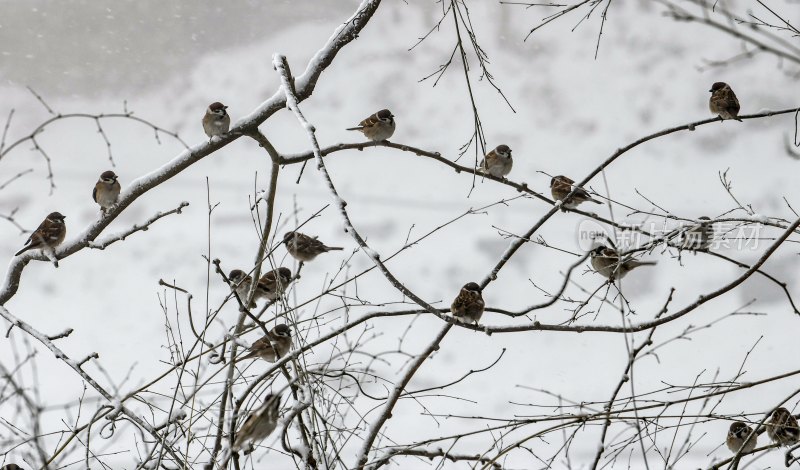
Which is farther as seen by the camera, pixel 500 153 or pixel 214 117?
pixel 500 153

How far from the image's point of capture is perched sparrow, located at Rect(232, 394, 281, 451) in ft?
8.88

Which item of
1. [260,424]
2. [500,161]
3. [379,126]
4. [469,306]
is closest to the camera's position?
[260,424]

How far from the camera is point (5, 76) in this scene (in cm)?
1009

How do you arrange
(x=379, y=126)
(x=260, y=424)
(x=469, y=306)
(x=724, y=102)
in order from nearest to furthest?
(x=260, y=424)
(x=469, y=306)
(x=724, y=102)
(x=379, y=126)

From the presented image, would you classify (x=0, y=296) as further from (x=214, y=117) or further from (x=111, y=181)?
(x=214, y=117)

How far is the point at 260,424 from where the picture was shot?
2984 millimetres

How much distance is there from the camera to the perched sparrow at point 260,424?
2.71 metres

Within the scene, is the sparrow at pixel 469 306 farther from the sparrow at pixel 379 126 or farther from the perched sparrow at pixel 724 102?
the perched sparrow at pixel 724 102

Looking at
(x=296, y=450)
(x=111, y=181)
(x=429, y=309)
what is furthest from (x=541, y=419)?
(x=111, y=181)

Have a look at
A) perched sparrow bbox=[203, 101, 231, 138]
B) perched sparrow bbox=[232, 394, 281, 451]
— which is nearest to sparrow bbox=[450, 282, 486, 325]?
perched sparrow bbox=[232, 394, 281, 451]

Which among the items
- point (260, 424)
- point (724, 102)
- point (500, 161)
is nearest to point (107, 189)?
point (500, 161)

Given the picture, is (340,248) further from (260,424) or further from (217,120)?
(260,424)

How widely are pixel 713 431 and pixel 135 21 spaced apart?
787 cm

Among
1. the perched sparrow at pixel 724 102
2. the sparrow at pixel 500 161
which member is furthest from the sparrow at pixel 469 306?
the perched sparrow at pixel 724 102
